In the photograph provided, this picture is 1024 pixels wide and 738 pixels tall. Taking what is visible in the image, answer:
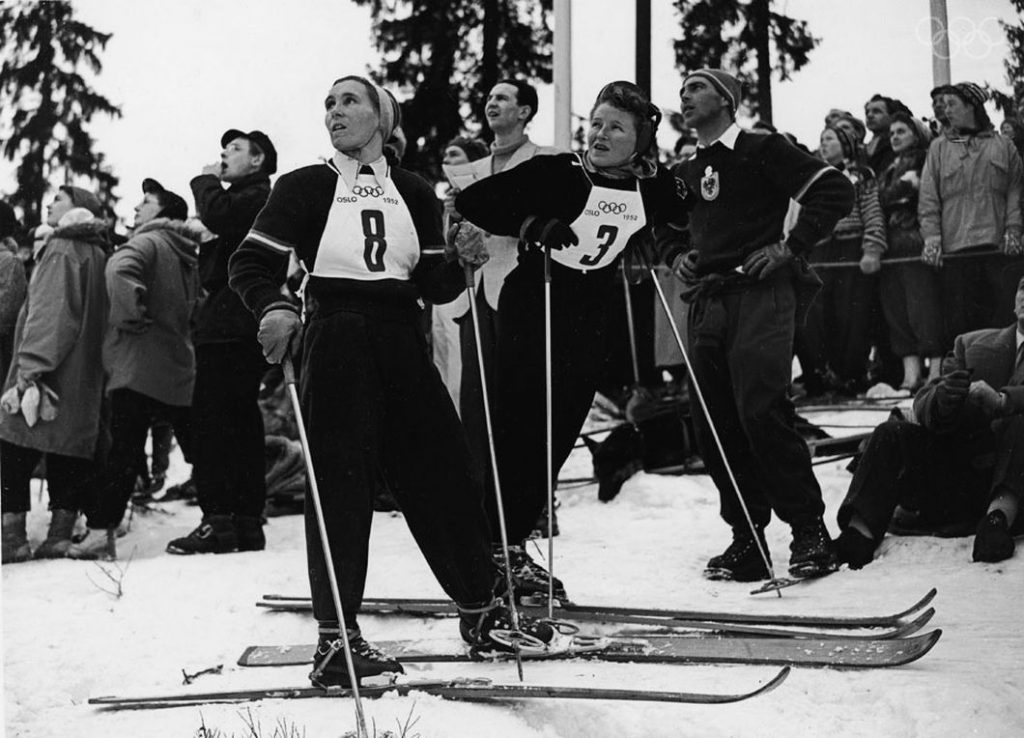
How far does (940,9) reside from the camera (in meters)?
5.30

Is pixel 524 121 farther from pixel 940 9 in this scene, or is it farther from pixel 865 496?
pixel 865 496

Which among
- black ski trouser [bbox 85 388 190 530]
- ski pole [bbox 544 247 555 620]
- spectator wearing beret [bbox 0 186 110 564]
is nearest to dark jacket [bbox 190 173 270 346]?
black ski trouser [bbox 85 388 190 530]

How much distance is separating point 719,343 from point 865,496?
831mm

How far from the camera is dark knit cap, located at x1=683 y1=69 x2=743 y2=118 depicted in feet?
17.0

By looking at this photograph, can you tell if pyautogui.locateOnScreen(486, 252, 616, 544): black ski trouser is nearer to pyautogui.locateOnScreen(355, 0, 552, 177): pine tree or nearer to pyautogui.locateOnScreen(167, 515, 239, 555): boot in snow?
pyautogui.locateOnScreen(167, 515, 239, 555): boot in snow

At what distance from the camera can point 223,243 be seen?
590cm

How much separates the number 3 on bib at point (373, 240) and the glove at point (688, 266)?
1614 mm

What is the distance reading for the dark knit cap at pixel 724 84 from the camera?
5168 millimetres

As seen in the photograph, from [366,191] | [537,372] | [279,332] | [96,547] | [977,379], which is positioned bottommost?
[96,547]

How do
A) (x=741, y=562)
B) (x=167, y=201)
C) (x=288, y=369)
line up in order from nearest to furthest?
(x=288, y=369) → (x=741, y=562) → (x=167, y=201)

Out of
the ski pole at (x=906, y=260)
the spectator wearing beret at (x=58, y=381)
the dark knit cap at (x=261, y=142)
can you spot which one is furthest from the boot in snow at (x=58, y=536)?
the ski pole at (x=906, y=260)

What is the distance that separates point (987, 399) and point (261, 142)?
3.36 m

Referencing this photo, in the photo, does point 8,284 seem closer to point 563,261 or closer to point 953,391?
point 563,261

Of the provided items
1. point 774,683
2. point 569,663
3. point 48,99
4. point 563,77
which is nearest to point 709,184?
point 569,663
